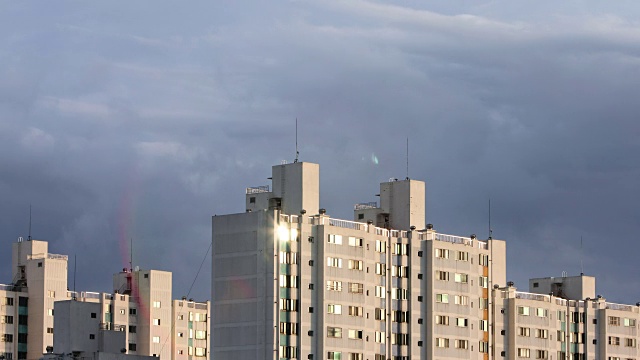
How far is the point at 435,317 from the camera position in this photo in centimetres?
19150

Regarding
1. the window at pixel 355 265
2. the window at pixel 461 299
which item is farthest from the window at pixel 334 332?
the window at pixel 461 299

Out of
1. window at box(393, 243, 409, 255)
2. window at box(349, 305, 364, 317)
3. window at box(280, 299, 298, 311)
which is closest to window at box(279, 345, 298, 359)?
window at box(280, 299, 298, 311)

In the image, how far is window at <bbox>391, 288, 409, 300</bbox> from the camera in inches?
7441

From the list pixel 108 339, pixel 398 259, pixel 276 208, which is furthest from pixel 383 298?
pixel 108 339

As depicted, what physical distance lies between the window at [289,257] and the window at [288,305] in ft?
14.2

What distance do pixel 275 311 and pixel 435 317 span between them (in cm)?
2665

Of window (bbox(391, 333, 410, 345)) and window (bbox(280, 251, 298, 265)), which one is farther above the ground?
window (bbox(280, 251, 298, 265))

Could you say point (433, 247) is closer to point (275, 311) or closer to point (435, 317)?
point (435, 317)

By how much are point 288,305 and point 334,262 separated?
8389 millimetres

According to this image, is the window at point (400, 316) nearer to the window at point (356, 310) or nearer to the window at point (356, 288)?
the window at point (356, 310)

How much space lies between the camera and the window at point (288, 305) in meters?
174

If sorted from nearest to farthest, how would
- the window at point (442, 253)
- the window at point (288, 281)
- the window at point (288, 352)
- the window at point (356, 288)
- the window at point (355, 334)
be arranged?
1. the window at point (288, 352)
2. the window at point (288, 281)
3. the window at point (355, 334)
4. the window at point (356, 288)
5. the window at point (442, 253)

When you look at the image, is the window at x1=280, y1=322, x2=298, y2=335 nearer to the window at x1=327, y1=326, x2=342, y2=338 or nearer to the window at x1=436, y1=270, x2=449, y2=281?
the window at x1=327, y1=326, x2=342, y2=338

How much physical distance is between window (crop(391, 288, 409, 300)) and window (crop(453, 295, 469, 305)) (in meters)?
7.50
